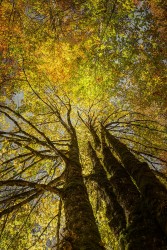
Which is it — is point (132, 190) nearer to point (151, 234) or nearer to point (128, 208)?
point (128, 208)

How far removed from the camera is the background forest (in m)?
3.99

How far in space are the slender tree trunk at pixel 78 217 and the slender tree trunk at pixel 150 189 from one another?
106 centimetres

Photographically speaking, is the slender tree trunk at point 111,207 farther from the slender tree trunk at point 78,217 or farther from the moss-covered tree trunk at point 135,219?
the slender tree trunk at point 78,217

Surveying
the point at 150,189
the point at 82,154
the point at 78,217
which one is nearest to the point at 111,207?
the point at 150,189

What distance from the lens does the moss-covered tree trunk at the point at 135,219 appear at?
333 cm

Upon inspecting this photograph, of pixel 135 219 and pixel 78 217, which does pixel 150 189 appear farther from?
pixel 78 217

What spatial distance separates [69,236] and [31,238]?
4.17m

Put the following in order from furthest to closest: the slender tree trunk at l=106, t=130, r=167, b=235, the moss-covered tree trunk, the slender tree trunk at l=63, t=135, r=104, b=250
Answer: the slender tree trunk at l=106, t=130, r=167, b=235, the moss-covered tree trunk, the slender tree trunk at l=63, t=135, r=104, b=250

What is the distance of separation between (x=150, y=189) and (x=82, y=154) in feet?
24.3

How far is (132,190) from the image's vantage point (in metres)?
4.71

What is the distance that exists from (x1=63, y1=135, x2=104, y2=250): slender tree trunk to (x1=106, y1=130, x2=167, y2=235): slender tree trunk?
3.47 ft

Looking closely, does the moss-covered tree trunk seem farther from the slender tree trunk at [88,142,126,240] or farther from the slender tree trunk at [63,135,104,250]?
the slender tree trunk at [63,135,104,250]

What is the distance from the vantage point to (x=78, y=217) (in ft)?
12.4

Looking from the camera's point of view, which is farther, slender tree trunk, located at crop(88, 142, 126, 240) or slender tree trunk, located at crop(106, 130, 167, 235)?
slender tree trunk, located at crop(88, 142, 126, 240)
